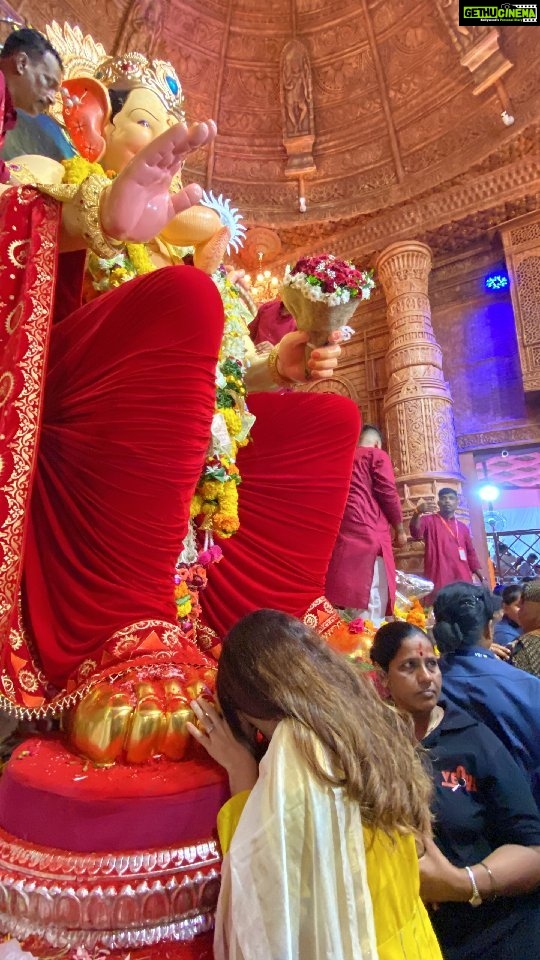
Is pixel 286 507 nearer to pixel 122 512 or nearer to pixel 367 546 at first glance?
pixel 122 512

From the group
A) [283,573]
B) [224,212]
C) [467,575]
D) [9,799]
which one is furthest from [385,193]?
[9,799]

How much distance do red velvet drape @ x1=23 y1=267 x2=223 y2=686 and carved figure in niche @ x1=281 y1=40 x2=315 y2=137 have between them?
6.32m

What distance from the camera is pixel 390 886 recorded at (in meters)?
0.74

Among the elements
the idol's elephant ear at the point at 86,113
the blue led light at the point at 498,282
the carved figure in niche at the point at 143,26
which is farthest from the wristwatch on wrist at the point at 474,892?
the carved figure in niche at the point at 143,26

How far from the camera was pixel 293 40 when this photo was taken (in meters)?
6.41

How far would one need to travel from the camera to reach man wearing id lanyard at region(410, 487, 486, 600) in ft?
14.8

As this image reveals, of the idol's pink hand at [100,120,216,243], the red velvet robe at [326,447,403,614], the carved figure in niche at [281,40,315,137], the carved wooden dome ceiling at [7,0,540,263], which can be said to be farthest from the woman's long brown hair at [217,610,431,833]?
the carved figure in niche at [281,40,315,137]

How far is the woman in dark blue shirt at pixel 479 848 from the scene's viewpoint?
981 millimetres

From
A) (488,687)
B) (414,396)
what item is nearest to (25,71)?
(488,687)

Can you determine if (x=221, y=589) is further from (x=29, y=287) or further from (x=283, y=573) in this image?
(x=29, y=287)

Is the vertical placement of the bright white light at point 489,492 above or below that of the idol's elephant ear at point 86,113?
above

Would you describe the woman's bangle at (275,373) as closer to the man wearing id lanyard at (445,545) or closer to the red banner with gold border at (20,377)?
the red banner with gold border at (20,377)

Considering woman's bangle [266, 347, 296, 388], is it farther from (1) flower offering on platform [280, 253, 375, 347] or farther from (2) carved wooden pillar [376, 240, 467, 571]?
(2) carved wooden pillar [376, 240, 467, 571]

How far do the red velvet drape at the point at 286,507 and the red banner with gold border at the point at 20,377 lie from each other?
1.99ft
